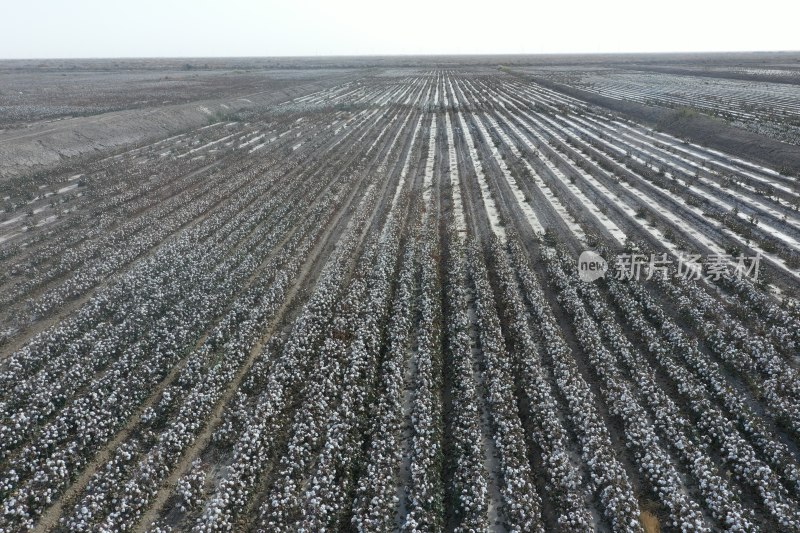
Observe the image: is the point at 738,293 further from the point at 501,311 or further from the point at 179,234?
the point at 179,234

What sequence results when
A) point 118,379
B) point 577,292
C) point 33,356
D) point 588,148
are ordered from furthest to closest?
point 588,148
point 577,292
point 33,356
point 118,379

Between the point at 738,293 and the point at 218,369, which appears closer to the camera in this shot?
the point at 218,369

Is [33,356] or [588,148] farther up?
[588,148]

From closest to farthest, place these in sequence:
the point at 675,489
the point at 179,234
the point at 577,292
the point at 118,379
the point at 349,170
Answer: the point at 675,489 → the point at 118,379 → the point at 577,292 → the point at 179,234 → the point at 349,170

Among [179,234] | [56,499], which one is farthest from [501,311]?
[179,234]

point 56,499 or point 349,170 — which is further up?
point 349,170

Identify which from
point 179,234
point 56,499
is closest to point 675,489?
point 56,499

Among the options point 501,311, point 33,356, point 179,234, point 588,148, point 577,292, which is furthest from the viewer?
point 588,148

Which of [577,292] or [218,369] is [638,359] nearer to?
[577,292]

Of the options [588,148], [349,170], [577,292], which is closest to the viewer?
[577,292]
